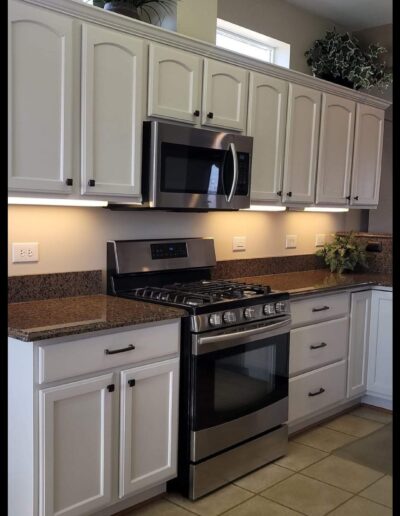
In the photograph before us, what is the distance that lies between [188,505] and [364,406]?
1.89 m

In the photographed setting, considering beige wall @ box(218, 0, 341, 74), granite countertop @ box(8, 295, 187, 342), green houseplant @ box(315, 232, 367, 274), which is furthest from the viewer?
green houseplant @ box(315, 232, 367, 274)

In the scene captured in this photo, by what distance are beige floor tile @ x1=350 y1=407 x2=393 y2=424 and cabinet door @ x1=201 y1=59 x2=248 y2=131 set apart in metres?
2.11

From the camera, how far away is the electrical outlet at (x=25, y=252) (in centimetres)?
251

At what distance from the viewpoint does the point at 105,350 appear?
7.14 feet

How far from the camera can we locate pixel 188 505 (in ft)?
8.33

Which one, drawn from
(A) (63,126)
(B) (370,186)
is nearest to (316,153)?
(B) (370,186)

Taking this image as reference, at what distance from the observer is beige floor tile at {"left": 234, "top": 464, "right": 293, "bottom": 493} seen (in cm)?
275

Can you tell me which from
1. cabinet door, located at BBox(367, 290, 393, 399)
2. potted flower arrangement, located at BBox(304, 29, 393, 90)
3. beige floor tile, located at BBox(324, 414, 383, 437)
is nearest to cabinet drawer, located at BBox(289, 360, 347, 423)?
beige floor tile, located at BBox(324, 414, 383, 437)

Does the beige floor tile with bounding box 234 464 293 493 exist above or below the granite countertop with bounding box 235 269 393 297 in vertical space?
below

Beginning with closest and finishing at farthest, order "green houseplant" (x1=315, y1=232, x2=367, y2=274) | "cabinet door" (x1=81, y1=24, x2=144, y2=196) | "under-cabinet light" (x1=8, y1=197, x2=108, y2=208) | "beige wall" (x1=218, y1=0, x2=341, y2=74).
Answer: "under-cabinet light" (x1=8, y1=197, x2=108, y2=208), "cabinet door" (x1=81, y1=24, x2=144, y2=196), "beige wall" (x1=218, y1=0, x2=341, y2=74), "green houseplant" (x1=315, y1=232, x2=367, y2=274)

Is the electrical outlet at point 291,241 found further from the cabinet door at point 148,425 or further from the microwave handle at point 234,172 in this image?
the cabinet door at point 148,425

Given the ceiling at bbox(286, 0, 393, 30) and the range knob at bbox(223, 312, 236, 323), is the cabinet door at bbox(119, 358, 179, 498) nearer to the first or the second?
the range knob at bbox(223, 312, 236, 323)

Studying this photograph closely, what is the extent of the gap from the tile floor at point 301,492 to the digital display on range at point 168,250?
1.22 m

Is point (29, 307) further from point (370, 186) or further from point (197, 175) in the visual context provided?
point (370, 186)
